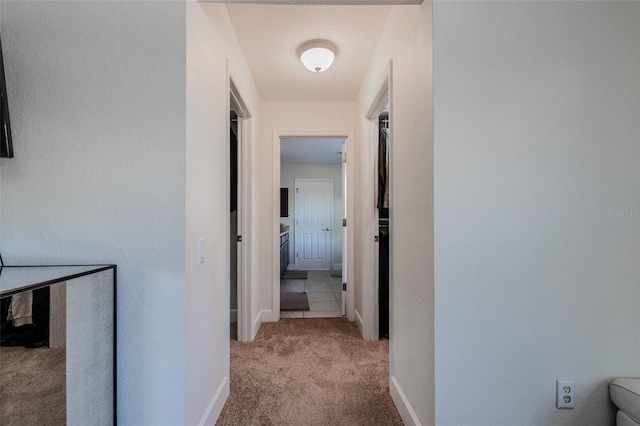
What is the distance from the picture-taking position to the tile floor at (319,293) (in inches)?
131

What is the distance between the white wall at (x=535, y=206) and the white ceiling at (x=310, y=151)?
2.95m

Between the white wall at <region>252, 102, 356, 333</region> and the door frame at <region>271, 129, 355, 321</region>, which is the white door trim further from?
the white wall at <region>252, 102, 356, 333</region>

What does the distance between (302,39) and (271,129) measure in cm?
112

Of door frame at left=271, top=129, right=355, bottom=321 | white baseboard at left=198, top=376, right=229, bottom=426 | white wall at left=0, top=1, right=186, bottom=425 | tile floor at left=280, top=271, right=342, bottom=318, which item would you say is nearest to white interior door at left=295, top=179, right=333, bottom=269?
tile floor at left=280, top=271, right=342, bottom=318

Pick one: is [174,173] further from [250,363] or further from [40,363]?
[250,363]

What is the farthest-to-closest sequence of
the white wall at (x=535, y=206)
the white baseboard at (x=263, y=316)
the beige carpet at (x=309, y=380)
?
the white baseboard at (x=263, y=316) < the beige carpet at (x=309, y=380) < the white wall at (x=535, y=206)

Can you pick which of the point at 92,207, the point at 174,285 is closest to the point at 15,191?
the point at 92,207

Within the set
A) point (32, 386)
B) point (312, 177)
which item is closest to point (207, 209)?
point (32, 386)

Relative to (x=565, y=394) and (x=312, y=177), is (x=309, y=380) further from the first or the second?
(x=312, y=177)

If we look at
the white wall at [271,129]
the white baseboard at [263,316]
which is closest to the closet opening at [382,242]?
the white wall at [271,129]

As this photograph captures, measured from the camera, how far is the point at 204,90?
142cm

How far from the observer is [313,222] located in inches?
258

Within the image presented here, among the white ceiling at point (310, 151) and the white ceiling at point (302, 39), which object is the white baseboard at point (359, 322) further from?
the white ceiling at point (310, 151)

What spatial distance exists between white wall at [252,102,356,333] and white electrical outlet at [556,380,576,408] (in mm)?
2317
